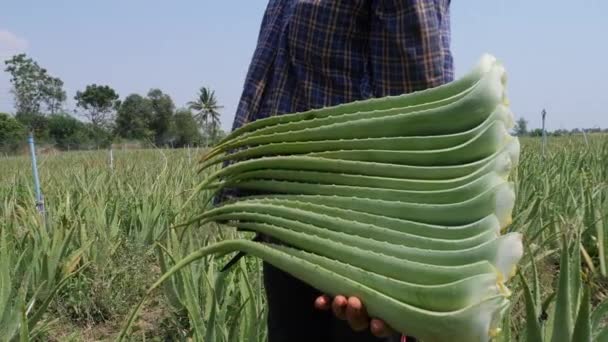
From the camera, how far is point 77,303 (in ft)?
7.73

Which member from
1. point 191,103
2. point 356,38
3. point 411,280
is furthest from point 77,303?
point 191,103

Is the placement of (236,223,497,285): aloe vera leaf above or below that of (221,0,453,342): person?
below

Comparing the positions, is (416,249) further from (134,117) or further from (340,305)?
(134,117)

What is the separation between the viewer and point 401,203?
70 centimetres

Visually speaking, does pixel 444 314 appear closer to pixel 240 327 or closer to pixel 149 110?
pixel 240 327

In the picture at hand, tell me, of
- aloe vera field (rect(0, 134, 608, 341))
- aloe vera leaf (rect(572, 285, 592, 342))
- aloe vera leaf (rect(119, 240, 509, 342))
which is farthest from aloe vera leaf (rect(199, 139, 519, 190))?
aloe vera field (rect(0, 134, 608, 341))

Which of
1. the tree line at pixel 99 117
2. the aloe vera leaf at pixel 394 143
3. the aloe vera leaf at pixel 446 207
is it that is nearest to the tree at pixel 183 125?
the tree line at pixel 99 117

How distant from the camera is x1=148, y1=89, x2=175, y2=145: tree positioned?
141ft

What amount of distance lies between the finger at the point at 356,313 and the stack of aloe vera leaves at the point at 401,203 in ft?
0.04

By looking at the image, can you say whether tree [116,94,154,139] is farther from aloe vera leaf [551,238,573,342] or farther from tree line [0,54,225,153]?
aloe vera leaf [551,238,573,342]

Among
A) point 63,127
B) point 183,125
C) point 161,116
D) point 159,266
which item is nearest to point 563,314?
point 159,266

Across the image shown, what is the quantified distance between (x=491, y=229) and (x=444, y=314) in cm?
11

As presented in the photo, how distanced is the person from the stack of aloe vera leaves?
0.21 meters

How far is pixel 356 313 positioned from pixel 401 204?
0.47 ft
